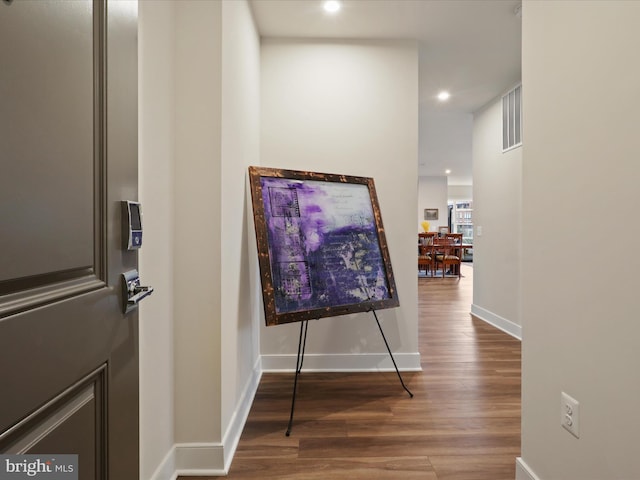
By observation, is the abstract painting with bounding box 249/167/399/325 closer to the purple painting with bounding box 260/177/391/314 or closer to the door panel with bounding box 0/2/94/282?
the purple painting with bounding box 260/177/391/314

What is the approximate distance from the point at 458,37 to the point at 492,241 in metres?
2.43

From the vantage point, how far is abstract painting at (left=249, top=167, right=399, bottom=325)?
2.02 m

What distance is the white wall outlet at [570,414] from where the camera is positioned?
1.14 metres

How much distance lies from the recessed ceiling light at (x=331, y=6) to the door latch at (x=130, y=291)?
2319 mm

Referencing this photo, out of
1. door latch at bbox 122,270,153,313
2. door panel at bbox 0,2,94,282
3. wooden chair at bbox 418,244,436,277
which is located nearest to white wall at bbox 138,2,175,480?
door latch at bbox 122,270,153,313

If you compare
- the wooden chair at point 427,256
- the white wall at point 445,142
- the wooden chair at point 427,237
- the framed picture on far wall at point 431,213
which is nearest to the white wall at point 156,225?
the white wall at point 445,142

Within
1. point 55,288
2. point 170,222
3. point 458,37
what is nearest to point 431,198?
point 458,37

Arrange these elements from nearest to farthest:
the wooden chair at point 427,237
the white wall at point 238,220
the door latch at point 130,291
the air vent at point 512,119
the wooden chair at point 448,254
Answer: the door latch at point 130,291, the white wall at point 238,220, the air vent at point 512,119, the wooden chair at point 448,254, the wooden chair at point 427,237

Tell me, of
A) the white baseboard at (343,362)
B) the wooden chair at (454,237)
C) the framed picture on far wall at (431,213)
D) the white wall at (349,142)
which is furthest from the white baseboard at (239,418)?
the framed picture on far wall at (431,213)

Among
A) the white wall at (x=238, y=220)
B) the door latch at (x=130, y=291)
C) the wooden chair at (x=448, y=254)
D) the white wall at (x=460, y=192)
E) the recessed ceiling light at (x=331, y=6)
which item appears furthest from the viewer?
the white wall at (x=460, y=192)

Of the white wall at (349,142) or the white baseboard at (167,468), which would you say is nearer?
the white baseboard at (167,468)

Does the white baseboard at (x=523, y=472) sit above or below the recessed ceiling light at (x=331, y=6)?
below

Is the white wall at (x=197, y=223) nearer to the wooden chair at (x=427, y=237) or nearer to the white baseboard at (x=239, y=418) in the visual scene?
the white baseboard at (x=239, y=418)

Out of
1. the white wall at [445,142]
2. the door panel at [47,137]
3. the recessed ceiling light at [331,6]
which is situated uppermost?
the white wall at [445,142]
